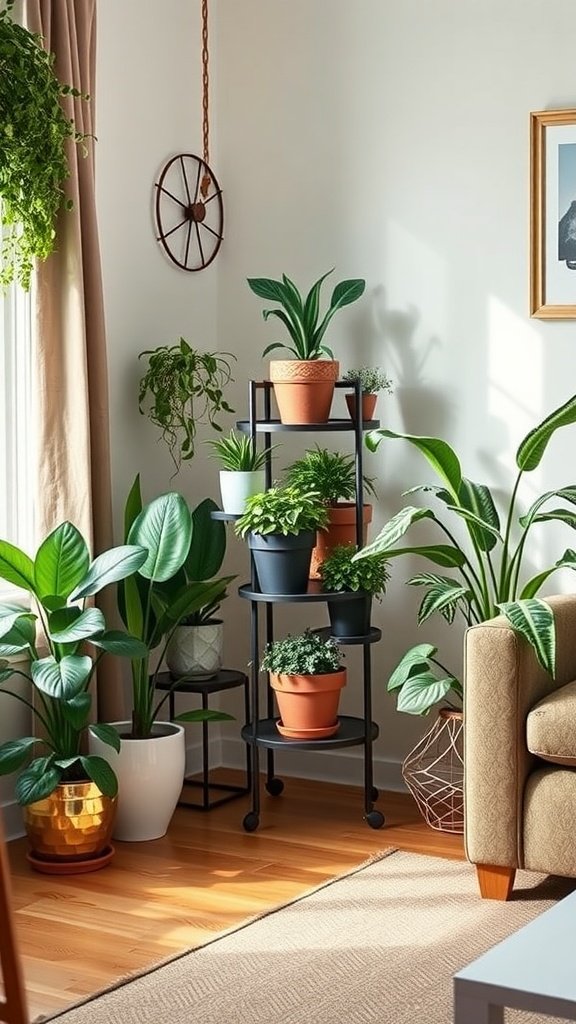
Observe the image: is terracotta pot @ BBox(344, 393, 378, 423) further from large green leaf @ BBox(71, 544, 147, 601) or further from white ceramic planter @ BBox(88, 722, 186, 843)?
white ceramic planter @ BBox(88, 722, 186, 843)

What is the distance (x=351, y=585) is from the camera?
3977 millimetres

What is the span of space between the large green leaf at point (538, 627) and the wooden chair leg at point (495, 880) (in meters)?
0.49

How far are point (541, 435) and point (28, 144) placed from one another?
151cm

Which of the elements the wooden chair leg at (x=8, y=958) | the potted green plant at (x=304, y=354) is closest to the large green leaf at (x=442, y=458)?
the potted green plant at (x=304, y=354)

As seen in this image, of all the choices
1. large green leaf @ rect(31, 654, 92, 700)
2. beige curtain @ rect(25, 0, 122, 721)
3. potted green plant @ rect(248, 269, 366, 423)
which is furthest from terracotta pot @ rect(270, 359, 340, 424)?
large green leaf @ rect(31, 654, 92, 700)

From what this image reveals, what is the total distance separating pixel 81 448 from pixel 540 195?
1.55 metres

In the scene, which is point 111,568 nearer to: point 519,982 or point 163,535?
point 163,535

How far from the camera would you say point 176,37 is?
178 inches

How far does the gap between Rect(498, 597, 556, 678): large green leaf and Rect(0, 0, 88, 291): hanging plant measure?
1496 mm

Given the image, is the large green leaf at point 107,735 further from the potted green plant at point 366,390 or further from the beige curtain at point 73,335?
the potted green plant at point 366,390

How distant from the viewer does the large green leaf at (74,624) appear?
3.50 m

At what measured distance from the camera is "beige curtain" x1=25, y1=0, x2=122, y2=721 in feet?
12.6

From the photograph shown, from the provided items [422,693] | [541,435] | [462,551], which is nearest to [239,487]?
[462,551]

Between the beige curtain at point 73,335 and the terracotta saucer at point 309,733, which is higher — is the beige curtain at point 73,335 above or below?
above
